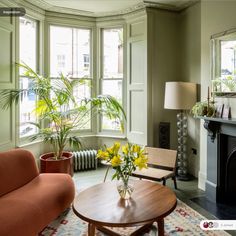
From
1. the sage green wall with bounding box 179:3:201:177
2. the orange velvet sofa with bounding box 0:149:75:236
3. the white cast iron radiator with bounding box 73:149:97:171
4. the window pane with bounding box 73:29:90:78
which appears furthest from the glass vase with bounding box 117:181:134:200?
the window pane with bounding box 73:29:90:78

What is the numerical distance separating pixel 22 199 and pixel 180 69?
335cm

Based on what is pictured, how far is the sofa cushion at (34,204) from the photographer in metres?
1.96

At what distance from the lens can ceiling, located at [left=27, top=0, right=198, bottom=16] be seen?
396cm

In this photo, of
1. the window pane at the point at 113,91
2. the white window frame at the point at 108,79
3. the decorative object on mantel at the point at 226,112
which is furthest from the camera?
the window pane at the point at 113,91

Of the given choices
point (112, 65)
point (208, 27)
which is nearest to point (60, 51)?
point (112, 65)

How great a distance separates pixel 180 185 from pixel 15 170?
7.72ft

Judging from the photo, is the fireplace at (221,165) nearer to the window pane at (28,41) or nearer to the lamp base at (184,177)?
the lamp base at (184,177)

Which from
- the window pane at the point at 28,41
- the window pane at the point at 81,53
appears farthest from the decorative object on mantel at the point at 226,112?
the window pane at the point at 28,41

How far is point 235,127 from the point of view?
2863mm

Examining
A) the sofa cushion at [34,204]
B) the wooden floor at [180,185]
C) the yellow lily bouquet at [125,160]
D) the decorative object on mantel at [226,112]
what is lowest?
Result: the wooden floor at [180,185]

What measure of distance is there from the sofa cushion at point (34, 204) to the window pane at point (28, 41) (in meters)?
1.98

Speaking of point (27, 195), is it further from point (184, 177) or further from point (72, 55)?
point (72, 55)

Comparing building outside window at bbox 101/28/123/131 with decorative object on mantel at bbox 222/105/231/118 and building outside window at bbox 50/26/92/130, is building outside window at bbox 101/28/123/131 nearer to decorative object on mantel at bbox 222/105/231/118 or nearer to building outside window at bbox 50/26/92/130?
building outside window at bbox 50/26/92/130

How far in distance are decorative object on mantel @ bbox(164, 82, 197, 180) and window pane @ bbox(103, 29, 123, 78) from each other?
1204mm
